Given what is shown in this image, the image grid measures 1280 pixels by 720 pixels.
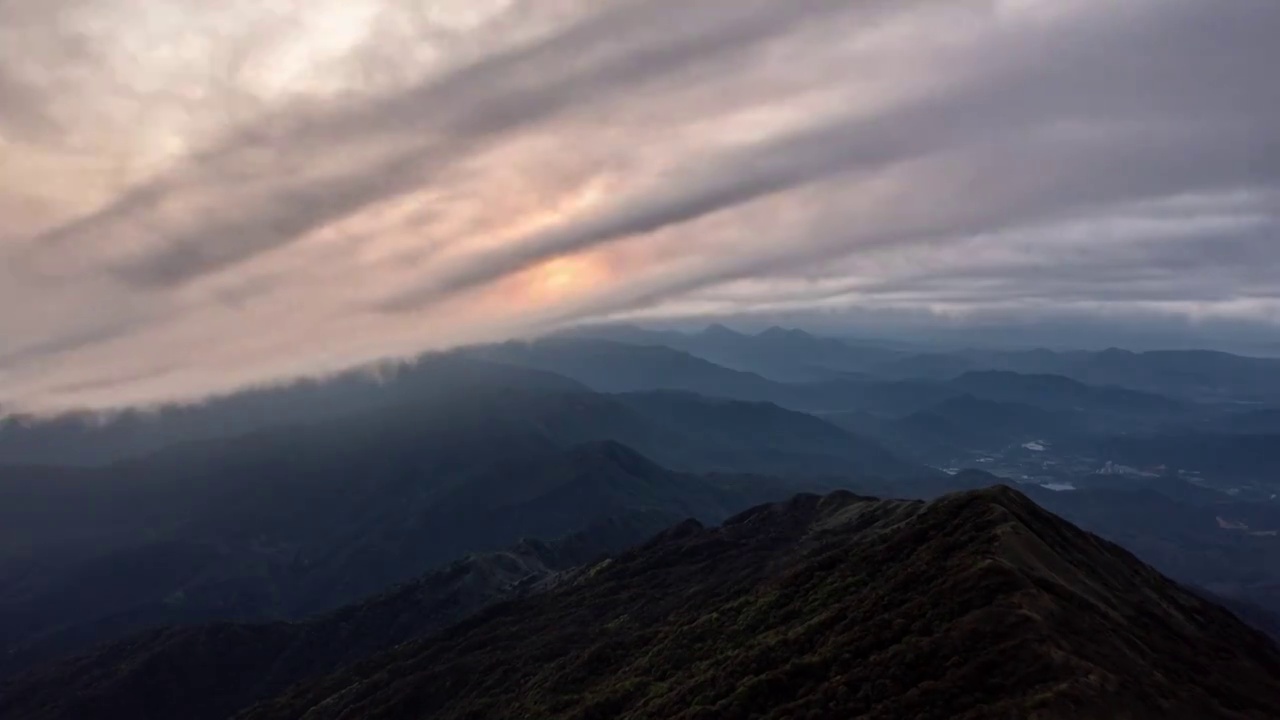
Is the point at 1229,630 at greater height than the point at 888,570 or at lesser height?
lesser

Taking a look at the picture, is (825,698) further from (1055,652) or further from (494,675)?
(494,675)

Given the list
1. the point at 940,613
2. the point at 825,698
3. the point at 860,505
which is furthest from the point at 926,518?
the point at 860,505

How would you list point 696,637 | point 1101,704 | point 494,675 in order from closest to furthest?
point 1101,704 → point 696,637 → point 494,675

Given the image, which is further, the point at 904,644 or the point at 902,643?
the point at 902,643

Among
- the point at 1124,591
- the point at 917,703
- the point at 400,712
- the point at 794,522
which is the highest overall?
the point at 917,703

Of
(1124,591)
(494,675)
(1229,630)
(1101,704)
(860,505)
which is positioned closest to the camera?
(1101,704)
